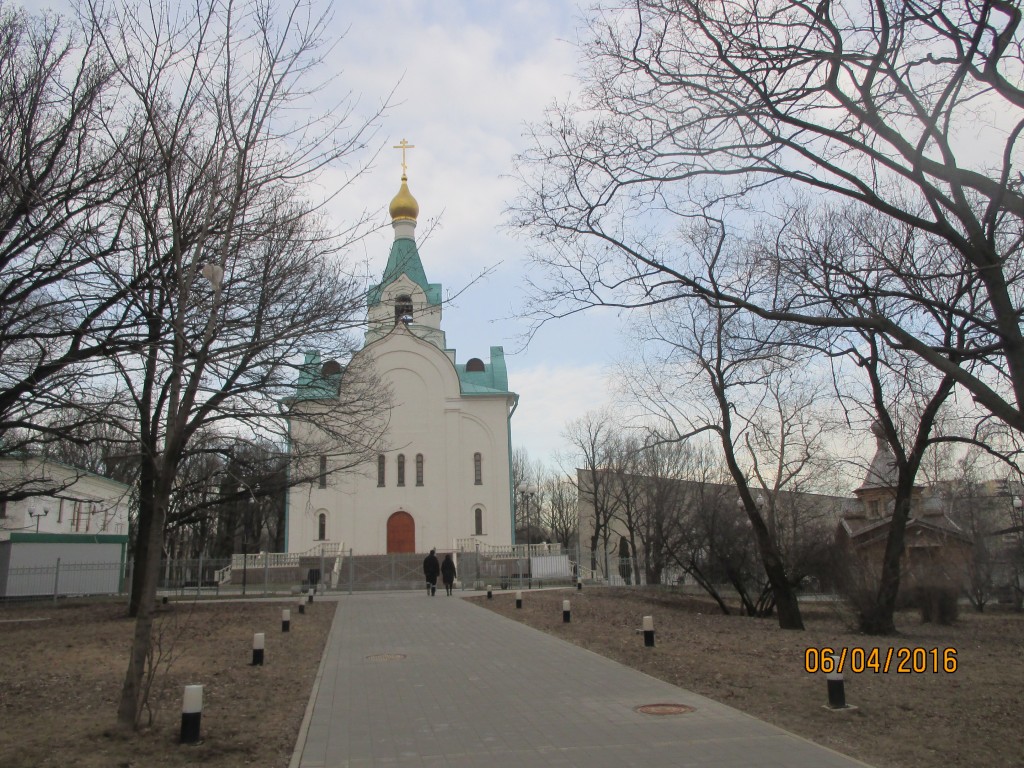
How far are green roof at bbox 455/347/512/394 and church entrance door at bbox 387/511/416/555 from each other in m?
7.68

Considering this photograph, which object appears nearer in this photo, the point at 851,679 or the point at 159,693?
the point at 159,693

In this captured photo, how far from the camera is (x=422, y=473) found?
4206 centimetres

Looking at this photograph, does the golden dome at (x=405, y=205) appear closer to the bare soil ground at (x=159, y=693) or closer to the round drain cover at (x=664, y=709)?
the bare soil ground at (x=159, y=693)

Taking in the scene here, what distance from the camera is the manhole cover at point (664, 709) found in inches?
334

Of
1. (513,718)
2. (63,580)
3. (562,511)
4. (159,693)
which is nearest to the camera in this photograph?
(513,718)

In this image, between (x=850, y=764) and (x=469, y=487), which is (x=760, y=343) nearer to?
(x=850, y=764)

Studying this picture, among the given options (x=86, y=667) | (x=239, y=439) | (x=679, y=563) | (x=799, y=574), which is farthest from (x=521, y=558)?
(x=86, y=667)

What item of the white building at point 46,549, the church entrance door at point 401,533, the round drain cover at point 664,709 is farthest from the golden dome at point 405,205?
the round drain cover at point 664,709

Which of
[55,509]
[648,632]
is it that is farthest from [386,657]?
[55,509]

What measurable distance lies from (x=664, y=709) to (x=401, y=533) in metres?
33.4

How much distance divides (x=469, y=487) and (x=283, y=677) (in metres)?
30.8

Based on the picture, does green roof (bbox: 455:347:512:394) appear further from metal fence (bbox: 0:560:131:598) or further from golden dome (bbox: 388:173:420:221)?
metal fence (bbox: 0:560:131:598)

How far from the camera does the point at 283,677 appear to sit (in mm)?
11180

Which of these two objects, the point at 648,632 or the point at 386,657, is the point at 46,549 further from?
the point at 648,632
